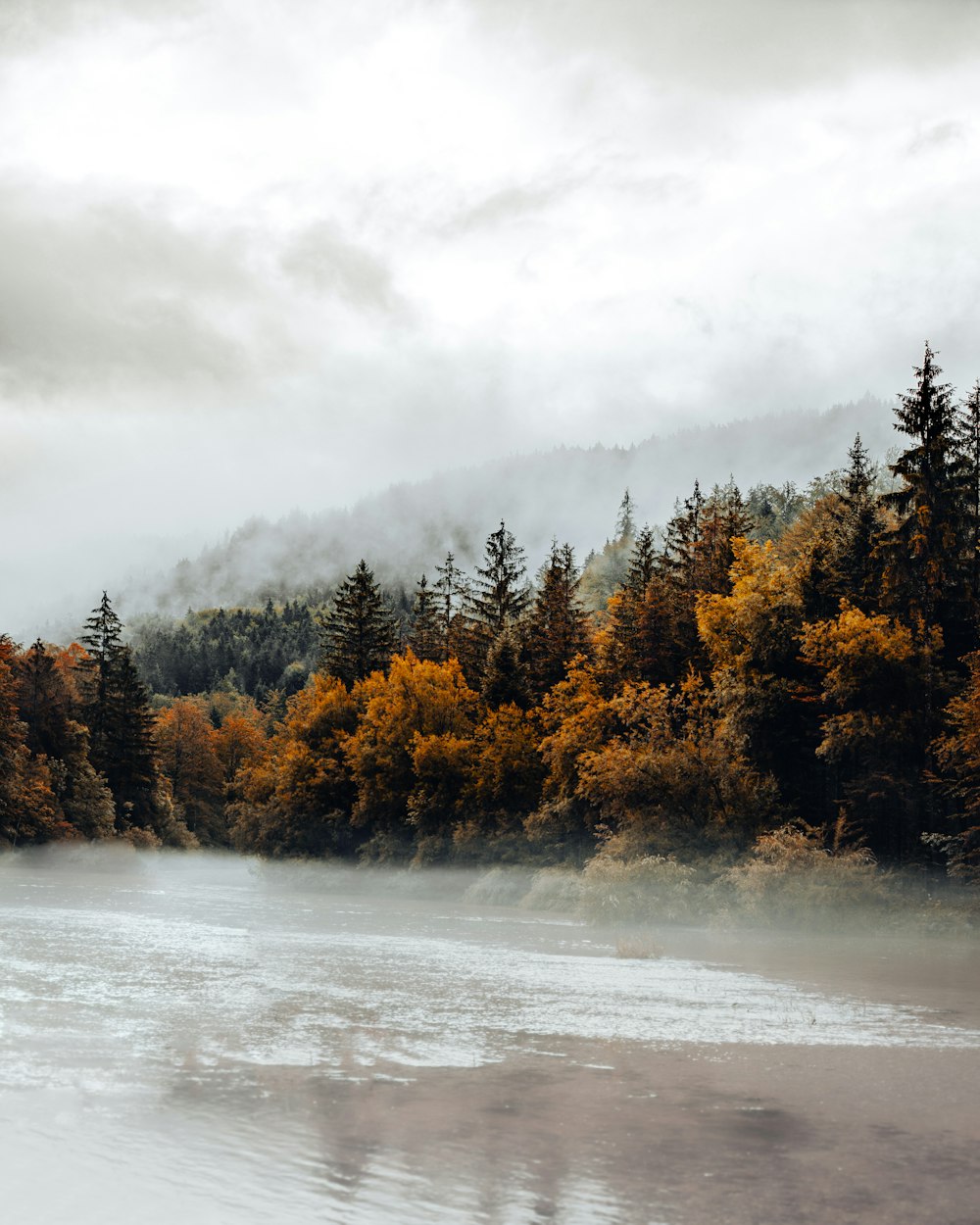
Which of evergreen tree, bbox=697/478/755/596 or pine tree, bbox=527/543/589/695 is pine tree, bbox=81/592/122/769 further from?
evergreen tree, bbox=697/478/755/596

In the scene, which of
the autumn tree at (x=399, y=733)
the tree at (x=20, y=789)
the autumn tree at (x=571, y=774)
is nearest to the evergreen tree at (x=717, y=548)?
the autumn tree at (x=571, y=774)

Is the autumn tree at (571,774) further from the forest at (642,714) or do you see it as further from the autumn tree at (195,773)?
the autumn tree at (195,773)

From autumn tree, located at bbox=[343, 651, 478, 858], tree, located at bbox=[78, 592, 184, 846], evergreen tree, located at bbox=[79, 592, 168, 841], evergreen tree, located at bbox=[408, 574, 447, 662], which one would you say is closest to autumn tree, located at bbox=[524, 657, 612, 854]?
autumn tree, located at bbox=[343, 651, 478, 858]

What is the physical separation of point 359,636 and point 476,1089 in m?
85.9

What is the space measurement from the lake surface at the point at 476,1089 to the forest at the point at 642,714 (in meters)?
16.6

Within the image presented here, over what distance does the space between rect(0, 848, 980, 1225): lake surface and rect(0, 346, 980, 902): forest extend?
54.4 feet

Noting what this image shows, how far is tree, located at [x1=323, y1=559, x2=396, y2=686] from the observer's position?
324 ft

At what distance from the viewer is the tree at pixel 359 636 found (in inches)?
3888

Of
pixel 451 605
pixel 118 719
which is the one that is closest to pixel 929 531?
pixel 451 605

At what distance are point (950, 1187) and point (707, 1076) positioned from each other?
5308 mm

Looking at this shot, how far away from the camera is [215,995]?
22.5 metres

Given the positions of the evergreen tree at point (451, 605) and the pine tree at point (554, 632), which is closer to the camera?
the pine tree at point (554, 632)

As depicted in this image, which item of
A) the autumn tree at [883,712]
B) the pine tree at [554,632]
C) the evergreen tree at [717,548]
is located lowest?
the autumn tree at [883,712]

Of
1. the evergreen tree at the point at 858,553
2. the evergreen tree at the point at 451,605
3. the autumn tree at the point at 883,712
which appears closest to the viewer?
the autumn tree at the point at 883,712
